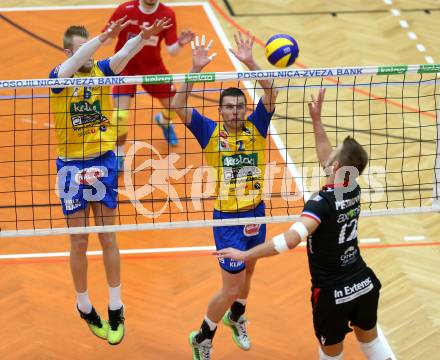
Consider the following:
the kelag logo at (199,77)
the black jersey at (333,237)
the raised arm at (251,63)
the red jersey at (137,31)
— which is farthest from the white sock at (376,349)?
the red jersey at (137,31)

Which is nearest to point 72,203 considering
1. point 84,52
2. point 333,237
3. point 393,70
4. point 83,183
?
point 83,183

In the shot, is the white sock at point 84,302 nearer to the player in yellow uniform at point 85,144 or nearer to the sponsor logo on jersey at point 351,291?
the player in yellow uniform at point 85,144

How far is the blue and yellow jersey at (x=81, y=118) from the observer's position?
7926 mm

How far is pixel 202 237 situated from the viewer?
34.0ft

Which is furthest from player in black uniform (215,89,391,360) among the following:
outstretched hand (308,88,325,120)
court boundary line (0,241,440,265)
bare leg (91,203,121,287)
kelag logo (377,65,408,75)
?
court boundary line (0,241,440,265)

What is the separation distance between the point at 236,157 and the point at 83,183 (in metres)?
1.37

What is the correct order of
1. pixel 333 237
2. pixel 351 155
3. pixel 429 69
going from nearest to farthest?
pixel 351 155 < pixel 333 237 < pixel 429 69

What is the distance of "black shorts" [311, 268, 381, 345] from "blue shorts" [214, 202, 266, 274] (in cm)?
95

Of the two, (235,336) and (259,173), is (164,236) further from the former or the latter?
(259,173)

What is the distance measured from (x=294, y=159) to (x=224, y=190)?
3.69 metres

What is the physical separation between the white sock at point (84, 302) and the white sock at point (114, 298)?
0.63ft

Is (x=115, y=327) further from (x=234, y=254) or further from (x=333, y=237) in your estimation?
(x=333, y=237)

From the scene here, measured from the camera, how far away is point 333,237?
6.96 metres

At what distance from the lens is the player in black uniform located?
6.82 m
